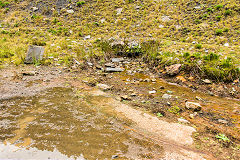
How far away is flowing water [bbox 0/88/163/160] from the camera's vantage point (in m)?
2.56

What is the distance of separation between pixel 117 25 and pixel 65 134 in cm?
1276

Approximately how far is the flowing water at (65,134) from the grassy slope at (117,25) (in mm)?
4980

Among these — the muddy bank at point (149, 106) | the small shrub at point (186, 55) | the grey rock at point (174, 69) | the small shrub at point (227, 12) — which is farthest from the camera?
the small shrub at point (227, 12)

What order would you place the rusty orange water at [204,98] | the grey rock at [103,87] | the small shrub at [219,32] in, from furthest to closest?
the small shrub at [219,32] < the grey rock at [103,87] < the rusty orange water at [204,98]

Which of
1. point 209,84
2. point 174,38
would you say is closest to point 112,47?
point 174,38

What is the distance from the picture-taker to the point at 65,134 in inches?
119

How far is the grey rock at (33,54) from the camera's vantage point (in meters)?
7.88

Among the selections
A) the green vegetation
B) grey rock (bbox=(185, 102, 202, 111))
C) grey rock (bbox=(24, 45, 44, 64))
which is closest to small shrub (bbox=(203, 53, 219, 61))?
grey rock (bbox=(185, 102, 202, 111))

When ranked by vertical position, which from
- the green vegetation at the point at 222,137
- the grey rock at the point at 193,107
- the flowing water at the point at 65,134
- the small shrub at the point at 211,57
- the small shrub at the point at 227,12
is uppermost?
the small shrub at the point at 227,12

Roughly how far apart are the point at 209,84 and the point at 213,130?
123 inches

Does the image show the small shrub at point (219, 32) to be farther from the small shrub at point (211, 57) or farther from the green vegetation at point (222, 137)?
the green vegetation at point (222, 137)

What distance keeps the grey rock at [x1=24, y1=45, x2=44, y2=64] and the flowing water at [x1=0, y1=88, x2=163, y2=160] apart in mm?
4256

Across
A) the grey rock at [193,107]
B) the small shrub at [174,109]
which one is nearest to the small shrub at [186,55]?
the grey rock at [193,107]

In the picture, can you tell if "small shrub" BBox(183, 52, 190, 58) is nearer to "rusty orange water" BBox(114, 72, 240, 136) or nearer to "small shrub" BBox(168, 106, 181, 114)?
"rusty orange water" BBox(114, 72, 240, 136)
